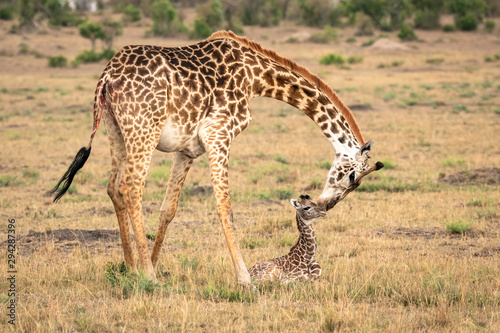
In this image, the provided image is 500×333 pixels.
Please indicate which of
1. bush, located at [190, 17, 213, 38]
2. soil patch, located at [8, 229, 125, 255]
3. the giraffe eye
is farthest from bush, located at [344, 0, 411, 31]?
the giraffe eye

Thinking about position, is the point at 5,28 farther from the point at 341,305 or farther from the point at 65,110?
the point at 341,305

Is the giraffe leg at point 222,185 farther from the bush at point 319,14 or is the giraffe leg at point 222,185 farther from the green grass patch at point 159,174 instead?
the bush at point 319,14

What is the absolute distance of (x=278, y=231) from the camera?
9922mm

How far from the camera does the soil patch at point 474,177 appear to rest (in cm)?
1320

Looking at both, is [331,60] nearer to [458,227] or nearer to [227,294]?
[458,227]

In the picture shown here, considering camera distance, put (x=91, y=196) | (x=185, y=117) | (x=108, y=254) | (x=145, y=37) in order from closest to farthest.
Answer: (x=185, y=117) < (x=108, y=254) < (x=91, y=196) < (x=145, y=37)

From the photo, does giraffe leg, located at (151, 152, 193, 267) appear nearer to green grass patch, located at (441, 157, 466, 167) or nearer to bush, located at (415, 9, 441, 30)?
green grass patch, located at (441, 157, 466, 167)

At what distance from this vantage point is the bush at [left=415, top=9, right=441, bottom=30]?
6116 cm

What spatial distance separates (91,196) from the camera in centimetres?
1252

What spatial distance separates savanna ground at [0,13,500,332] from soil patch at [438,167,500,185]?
50 millimetres

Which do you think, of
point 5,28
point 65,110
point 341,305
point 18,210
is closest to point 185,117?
point 341,305

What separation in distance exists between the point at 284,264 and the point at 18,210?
5794 mm

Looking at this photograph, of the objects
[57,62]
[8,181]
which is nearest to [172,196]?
[8,181]

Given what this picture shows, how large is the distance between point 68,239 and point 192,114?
10.7ft
